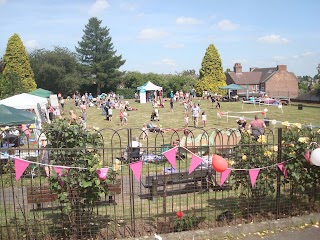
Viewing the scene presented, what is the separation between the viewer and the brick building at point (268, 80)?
61250 millimetres

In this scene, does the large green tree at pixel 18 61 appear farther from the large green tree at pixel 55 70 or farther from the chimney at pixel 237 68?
the chimney at pixel 237 68

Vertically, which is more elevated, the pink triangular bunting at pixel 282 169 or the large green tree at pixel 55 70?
the large green tree at pixel 55 70

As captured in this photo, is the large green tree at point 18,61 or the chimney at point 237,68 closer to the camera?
the large green tree at point 18,61

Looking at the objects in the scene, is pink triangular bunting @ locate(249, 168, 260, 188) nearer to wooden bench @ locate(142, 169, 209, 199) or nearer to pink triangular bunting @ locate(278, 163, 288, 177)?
pink triangular bunting @ locate(278, 163, 288, 177)

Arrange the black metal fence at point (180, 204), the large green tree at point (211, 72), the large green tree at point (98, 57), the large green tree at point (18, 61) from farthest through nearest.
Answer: the large green tree at point (98, 57), the large green tree at point (211, 72), the large green tree at point (18, 61), the black metal fence at point (180, 204)

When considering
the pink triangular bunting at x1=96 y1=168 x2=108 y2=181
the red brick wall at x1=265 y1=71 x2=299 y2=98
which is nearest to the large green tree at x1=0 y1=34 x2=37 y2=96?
the red brick wall at x1=265 y1=71 x2=299 y2=98

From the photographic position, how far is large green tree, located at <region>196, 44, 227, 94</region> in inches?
2052

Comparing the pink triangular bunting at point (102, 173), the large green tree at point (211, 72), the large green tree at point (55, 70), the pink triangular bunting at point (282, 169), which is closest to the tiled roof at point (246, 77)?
the large green tree at point (211, 72)

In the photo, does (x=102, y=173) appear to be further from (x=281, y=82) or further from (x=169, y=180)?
(x=281, y=82)

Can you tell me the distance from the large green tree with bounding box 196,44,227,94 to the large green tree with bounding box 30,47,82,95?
64.6 feet

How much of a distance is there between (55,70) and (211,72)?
79.3 feet

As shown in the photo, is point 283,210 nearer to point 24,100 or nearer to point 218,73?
point 24,100

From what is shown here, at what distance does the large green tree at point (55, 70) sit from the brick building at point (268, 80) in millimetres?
31293

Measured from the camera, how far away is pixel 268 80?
6112 centimetres
